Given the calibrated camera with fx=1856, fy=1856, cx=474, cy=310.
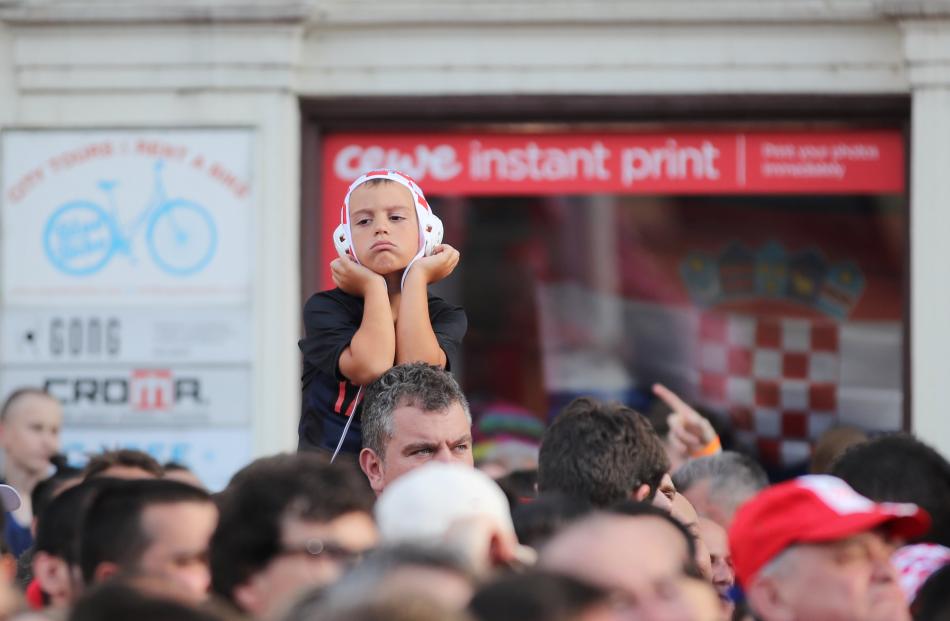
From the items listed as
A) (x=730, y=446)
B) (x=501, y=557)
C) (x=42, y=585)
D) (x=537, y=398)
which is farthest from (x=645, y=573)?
(x=537, y=398)

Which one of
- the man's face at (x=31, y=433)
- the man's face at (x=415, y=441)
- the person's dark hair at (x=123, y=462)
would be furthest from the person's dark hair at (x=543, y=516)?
the man's face at (x=31, y=433)

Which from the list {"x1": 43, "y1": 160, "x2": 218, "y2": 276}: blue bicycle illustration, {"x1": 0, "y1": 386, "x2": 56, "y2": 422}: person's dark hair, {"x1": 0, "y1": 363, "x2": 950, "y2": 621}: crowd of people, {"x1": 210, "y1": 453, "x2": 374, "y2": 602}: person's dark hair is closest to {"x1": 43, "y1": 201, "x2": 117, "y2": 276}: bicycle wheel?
{"x1": 43, "y1": 160, "x2": 218, "y2": 276}: blue bicycle illustration

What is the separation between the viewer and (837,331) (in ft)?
34.0

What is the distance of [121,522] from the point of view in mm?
4020

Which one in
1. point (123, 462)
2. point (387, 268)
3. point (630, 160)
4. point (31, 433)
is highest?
point (630, 160)

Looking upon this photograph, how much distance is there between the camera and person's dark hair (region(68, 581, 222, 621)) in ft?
9.10

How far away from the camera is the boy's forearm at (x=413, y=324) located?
17.7 ft

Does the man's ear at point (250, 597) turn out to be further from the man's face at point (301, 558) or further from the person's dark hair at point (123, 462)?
the person's dark hair at point (123, 462)

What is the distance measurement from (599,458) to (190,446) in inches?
207

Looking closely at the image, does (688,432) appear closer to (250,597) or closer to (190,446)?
(190,446)

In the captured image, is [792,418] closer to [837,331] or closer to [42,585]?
[837,331]

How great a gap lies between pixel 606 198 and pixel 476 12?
49.4 inches

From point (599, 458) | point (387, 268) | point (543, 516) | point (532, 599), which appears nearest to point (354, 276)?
point (387, 268)

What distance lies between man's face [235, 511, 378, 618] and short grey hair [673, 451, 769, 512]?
2865 mm
